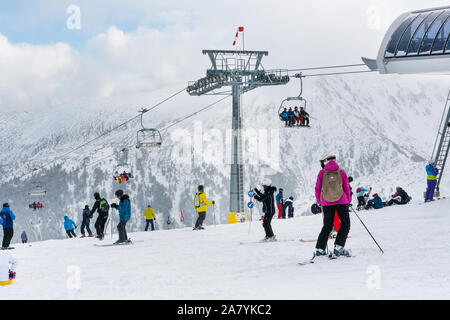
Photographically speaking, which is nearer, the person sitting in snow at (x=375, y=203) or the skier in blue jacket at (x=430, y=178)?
the skier in blue jacket at (x=430, y=178)

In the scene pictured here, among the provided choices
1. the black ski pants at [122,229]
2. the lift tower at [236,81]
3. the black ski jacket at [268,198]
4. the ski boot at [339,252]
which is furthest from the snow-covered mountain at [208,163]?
the ski boot at [339,252]

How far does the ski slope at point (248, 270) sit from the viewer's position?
7.01m

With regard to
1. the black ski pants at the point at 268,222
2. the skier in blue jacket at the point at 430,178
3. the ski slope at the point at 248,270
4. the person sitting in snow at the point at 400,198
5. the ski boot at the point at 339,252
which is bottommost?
the ski slope at the point at 248,270

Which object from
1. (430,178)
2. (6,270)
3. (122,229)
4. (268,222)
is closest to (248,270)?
Result: (6,270)

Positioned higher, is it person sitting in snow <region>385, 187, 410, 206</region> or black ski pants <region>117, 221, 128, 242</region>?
person sitting in snow <region>385, 187, 410, 206</region>

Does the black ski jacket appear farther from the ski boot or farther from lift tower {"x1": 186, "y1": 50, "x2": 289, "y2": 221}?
lift tower {"x1": 186, "y1": 50, "x2": 289, "y2": 221}

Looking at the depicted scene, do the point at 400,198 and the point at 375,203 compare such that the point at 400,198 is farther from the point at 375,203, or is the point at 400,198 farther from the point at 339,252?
the point at 339,252

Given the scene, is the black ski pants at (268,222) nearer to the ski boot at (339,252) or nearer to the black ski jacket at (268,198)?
the black ski jacket at (268,198)

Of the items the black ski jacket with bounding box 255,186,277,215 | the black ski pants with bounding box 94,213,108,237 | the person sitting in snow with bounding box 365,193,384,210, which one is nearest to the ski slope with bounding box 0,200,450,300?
the black ski jacket with bounding box 255,186,277,215

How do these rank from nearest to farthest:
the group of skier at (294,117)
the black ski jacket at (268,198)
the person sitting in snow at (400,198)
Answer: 1. the black ski jacket at (268,198)
2. the person sitting in snow at (400,198)
3. the group of skier at (294,117)

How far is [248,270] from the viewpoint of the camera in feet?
29.3

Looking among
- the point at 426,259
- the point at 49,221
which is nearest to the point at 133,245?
the point at 426,259

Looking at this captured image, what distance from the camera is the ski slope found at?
23.0 ft
